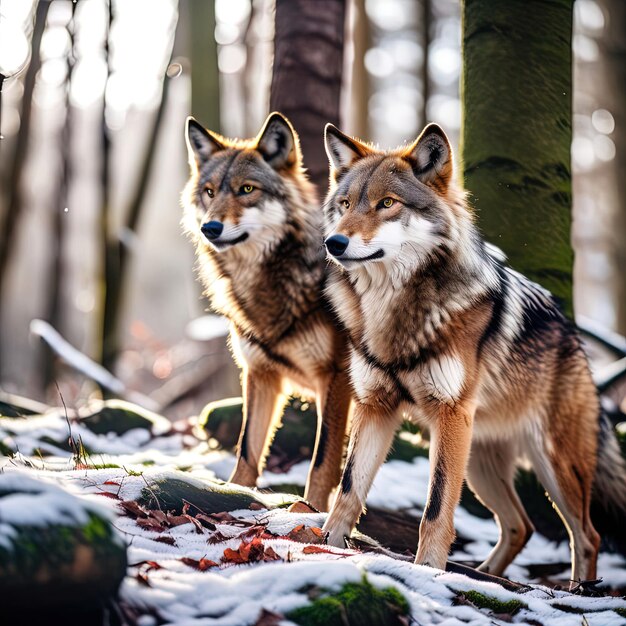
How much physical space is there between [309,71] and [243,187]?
224 cm

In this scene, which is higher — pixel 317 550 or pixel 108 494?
pixel 108 494

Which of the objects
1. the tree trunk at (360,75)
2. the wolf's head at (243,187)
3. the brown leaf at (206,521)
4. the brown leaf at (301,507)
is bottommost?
the brown leaf at (301,507)

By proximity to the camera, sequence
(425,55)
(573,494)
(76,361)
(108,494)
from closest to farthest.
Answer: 1. (108,494)
2. (573,494)
3. (76,361)
4. (425,55)

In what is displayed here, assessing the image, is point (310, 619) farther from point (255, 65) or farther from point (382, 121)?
point (382, 121)

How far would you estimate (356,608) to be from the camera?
2518 mm

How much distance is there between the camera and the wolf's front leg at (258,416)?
5.14m

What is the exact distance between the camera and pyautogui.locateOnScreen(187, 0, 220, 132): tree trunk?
31.8 ft

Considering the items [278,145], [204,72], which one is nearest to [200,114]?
[204,72]

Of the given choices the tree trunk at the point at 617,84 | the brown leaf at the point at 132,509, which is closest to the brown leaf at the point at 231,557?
the brown leaf at the point at 132,509

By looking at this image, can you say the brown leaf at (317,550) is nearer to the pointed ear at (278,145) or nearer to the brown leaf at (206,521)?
the brown leaf at (206,521)

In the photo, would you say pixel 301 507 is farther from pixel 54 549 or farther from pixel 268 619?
pixel 54 549

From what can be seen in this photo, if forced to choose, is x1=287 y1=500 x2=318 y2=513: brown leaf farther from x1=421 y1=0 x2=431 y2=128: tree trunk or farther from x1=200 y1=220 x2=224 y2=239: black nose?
x1=421 y1=0 x2=431 y2=128: tree trunk

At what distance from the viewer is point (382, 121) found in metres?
19.6

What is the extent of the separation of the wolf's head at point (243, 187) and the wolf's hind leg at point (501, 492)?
225cm
